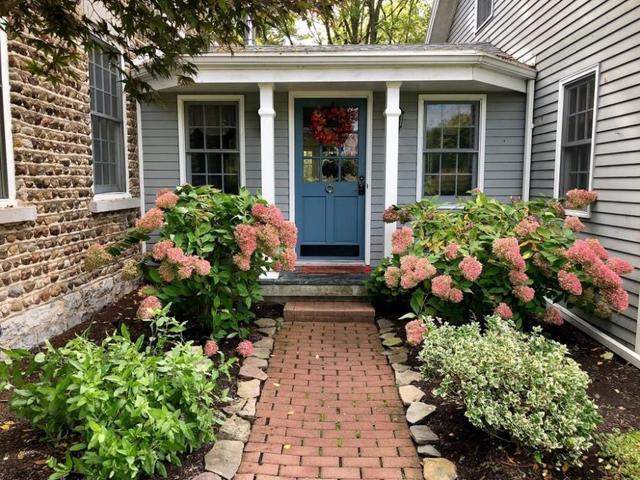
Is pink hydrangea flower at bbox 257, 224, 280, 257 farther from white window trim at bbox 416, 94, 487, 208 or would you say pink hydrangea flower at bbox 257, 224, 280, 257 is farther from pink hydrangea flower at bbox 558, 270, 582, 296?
white window trim at bbox 416, 94, 487, 208

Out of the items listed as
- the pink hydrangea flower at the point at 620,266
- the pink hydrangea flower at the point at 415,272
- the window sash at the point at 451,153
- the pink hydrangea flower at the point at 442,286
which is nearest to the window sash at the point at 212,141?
the window sash at the point at 451,153

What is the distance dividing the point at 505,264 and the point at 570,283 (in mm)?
536

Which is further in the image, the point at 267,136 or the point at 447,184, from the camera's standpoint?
the point at 447,184

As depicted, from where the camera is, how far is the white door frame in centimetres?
664

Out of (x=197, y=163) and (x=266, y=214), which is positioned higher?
(x=197, y=163)

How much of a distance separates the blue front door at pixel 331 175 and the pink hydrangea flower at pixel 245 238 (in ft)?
8.85

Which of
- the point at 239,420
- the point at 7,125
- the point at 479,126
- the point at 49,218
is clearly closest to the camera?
the point at 239,420

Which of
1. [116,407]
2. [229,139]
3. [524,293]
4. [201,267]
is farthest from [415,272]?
[229,139]

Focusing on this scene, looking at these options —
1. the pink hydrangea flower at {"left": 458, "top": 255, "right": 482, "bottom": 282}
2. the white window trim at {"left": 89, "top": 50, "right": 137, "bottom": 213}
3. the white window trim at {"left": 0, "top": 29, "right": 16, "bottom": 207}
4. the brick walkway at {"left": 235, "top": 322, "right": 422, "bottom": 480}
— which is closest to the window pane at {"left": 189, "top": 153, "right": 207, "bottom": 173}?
the white window trim at {"left": 89, "top": 50, "right": 137, "bottom": 213}

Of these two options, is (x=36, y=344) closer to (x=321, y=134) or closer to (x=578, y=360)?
(x=321, y=134)

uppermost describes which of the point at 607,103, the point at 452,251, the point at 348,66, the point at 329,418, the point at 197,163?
the point at 348,66

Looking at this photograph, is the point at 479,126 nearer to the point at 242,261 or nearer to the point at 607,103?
Result: the point at 607,103

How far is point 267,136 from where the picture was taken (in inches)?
240

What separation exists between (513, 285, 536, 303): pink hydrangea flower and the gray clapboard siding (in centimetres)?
93
